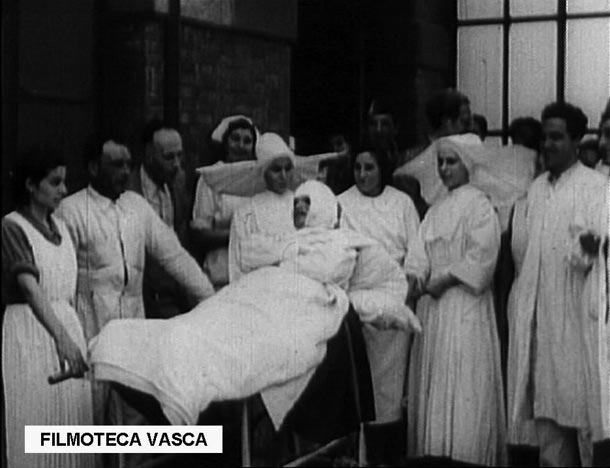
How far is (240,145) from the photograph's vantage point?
20.5ft

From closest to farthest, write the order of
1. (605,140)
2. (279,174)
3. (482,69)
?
1. (605,140)
2. (482,69)
3. (279,174)

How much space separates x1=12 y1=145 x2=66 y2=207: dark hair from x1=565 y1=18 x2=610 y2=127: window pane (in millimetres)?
2136

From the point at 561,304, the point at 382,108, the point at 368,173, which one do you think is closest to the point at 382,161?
the point at 368,173

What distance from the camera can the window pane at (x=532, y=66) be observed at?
611 cm

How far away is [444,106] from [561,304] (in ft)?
3.07

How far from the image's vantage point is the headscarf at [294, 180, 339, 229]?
6203mm

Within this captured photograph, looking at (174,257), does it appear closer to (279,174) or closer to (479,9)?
(279,174)

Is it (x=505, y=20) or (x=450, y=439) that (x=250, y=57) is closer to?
(x=505, y=20)

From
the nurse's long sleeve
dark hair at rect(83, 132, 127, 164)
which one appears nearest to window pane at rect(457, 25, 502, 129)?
the nurse's long sleeve

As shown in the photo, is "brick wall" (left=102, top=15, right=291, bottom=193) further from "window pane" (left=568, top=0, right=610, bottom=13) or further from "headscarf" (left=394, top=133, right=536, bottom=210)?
"window pane" (left=568, top=0, right=610, bottom=13)

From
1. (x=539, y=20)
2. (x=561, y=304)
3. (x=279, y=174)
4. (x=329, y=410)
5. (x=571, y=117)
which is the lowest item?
(x=329, y=410)

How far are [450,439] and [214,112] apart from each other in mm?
1670

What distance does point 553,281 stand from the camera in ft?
20.0

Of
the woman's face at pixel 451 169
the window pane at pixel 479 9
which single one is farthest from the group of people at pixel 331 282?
the window pane at pixel 479 9
